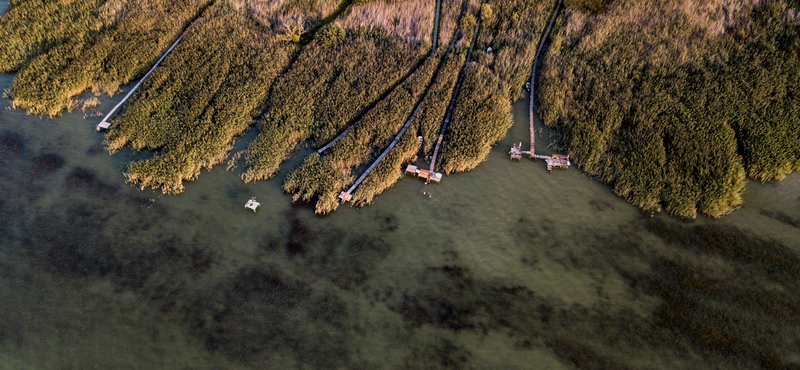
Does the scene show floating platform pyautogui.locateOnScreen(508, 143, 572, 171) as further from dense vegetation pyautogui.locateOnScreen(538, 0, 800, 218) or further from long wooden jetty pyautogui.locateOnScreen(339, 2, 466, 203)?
long wooden jetty pyautogui.locateOnScreen(339, 2, 466, 203)

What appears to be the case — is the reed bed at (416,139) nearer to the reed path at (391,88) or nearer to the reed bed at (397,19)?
the reed path at (391,88)

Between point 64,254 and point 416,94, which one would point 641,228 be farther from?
point 64,254

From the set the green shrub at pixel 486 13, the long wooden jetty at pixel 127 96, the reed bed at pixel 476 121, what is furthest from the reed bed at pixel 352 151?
the long wooden jetty at pixel 127 96

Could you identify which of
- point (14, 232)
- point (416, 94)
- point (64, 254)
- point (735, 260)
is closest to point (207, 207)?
point (64, 254)

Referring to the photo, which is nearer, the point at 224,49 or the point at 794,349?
the point at 794,349

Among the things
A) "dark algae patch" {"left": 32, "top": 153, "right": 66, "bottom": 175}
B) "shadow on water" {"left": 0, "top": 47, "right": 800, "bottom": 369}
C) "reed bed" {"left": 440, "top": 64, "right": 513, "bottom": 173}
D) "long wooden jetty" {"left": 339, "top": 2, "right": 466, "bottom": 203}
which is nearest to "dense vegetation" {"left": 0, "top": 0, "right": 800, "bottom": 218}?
"reed bed" {"left": 440, "top": 64, "right": 513, "bottom": 173}

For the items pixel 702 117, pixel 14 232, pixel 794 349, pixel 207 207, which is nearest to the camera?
pixel 794 349
